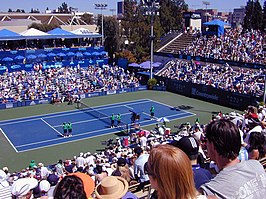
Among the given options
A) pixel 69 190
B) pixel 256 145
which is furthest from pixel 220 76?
pixel 69 190

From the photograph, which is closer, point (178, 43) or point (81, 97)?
point (81, 97)

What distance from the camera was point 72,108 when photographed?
3172 cm

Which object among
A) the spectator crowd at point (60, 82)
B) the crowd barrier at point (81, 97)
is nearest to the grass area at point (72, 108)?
the crowd barrier at point (81, 97)

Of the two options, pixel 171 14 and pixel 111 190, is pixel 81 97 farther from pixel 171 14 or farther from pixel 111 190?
pixel 171 14

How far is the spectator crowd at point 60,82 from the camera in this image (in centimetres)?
3412

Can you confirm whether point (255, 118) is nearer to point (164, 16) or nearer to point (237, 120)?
point (237, 120)

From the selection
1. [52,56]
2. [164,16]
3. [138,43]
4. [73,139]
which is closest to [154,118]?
Answer: [73,139]

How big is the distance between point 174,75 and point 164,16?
23.5m

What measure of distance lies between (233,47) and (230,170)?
40.5 m

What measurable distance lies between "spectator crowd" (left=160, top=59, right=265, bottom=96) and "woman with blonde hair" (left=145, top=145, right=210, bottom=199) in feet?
97.2

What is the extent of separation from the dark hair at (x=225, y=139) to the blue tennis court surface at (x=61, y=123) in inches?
798

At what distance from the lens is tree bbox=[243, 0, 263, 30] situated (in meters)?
59.1

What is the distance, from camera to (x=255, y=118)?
12117mm

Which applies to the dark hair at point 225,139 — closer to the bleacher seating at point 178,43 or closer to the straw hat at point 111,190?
the straw hat at point 111,190
